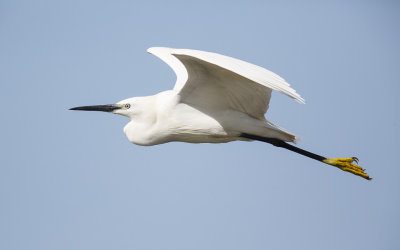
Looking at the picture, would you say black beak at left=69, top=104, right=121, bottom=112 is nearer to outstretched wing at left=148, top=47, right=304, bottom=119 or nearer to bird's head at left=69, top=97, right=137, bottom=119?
bird's head at left=69, top=97, right=137, bottom=119

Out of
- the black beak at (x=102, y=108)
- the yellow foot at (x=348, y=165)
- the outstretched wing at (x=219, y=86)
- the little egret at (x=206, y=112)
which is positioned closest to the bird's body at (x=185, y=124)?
the little egret at (x=206, y=112)

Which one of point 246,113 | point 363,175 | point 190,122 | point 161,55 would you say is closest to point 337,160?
point 363,175

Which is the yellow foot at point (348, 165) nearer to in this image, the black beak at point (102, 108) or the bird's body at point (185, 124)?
the bird's body at point (185, 124)

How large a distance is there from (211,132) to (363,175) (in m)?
2.35

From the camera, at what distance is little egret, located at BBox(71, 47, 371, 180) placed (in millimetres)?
7443

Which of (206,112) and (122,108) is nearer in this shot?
(206,112)

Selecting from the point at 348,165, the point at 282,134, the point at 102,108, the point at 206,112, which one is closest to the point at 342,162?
the point at 348,165

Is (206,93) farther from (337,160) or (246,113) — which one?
(337,160)

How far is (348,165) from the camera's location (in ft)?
28.1

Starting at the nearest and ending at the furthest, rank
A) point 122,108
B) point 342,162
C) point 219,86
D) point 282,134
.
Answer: point 219,86 → point 282,134 → point 122,108 → point 342,162

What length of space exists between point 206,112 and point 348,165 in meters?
2.28

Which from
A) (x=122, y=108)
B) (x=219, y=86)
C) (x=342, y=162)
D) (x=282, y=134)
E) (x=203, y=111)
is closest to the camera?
(x=219, y=86)

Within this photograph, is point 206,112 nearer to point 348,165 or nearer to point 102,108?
point 102,108

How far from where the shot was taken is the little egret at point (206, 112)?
7443mm
